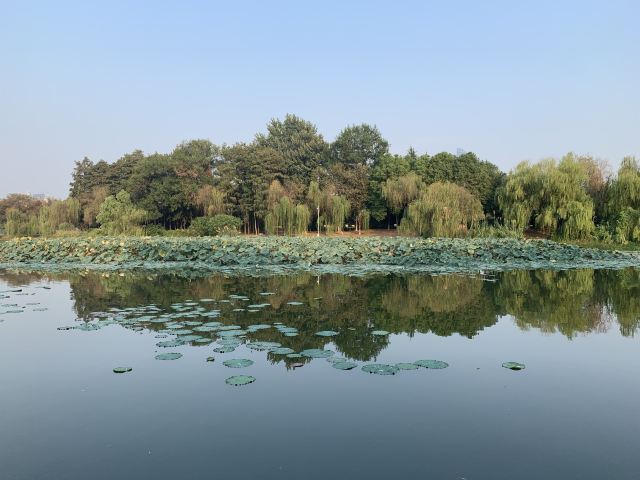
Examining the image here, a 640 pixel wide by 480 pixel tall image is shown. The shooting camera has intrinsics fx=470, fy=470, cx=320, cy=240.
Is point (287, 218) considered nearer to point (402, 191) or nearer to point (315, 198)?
point (315, 198)

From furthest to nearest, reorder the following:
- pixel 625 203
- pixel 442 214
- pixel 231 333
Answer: pixel 625 203 → pixel 442 214 → pixel 231 333

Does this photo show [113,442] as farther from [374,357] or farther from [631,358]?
[631,358]

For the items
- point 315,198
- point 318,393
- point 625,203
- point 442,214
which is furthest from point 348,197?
point 318,393

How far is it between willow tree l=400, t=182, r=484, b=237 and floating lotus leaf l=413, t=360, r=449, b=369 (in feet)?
69.6

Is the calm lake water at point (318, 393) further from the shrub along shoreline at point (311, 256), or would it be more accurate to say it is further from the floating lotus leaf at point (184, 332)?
the shrub along shoreline at point (311, 256)

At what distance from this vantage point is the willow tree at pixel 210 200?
116ft

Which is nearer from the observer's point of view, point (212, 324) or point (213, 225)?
point (212, 324)

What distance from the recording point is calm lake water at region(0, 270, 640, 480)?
2982 millimetres

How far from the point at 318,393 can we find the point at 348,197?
114 feet

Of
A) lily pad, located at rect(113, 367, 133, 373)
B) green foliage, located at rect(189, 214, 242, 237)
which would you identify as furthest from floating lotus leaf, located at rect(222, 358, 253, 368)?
green foliage, located at rect(189, 214, 242, 237)

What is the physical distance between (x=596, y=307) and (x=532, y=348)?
145 inches

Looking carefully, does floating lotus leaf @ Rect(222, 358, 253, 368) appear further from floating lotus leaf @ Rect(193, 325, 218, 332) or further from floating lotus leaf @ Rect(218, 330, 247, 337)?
floating lotus leaf @ Rect(193, 325, 218, 332)

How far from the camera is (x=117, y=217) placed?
3228 centimetres

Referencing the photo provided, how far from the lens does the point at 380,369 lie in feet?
15.5
